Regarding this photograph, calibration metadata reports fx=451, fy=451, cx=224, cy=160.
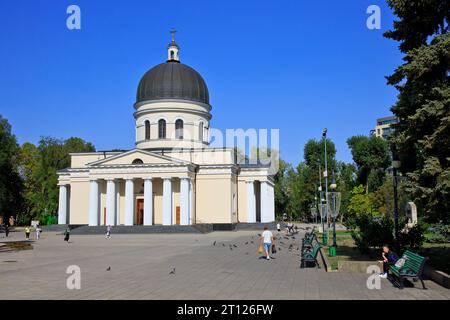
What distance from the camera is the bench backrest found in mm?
11570

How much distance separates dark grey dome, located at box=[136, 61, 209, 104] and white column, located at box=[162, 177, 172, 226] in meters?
12.6

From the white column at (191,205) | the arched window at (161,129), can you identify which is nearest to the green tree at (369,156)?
the white column at (191,205)

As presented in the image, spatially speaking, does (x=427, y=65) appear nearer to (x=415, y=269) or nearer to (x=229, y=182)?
(x=415, y=269)

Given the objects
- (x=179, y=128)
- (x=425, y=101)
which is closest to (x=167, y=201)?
(x=179, y=128)

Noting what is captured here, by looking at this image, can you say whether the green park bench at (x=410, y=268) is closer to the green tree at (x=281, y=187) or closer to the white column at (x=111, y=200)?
the white column at (x=111, y=200)

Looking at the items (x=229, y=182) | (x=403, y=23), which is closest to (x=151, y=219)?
(x=229, y=182)

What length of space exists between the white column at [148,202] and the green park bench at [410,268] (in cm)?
4017

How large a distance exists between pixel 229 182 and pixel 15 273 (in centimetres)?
3894

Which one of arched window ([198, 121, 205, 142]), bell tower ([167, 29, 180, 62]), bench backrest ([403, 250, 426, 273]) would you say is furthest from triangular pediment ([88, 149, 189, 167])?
bench backrest ([403, 250, 426, 273])

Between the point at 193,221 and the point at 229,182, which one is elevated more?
the point at 229,182

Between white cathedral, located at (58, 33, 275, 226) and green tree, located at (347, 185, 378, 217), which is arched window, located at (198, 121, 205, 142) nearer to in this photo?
white cathedral, located at (58, 33, 275, 226)

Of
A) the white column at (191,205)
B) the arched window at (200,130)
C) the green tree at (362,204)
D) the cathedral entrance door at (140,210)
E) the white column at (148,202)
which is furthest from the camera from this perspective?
the green tree at (362,204)

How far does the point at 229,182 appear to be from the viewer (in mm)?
53562

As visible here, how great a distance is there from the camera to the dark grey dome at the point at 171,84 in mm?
57969
